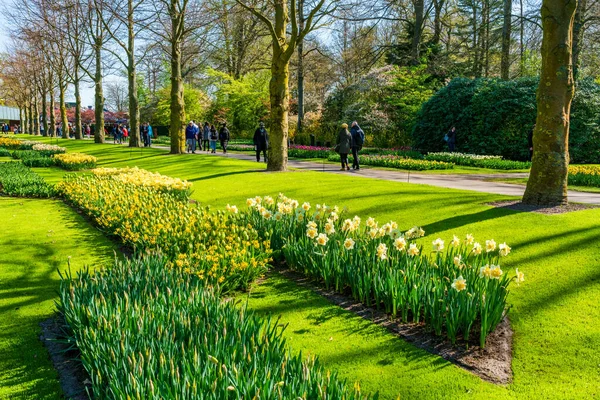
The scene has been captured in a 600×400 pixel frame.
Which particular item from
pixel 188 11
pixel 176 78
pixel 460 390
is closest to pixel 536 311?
pixel 460 390

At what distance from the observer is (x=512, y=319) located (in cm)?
417

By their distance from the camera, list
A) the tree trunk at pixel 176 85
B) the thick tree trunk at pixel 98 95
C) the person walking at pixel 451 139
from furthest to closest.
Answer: the thick tree trunk at pixel 98 95
the person walking at pixel 451 139
the tree trunk at pixel 176 85

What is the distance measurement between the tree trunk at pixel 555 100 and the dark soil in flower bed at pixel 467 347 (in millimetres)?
4015

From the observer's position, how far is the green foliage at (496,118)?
1919 cm

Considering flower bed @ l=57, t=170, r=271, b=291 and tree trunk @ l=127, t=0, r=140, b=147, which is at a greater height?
tree trunk @ l=127, t=0, r=140, b=147

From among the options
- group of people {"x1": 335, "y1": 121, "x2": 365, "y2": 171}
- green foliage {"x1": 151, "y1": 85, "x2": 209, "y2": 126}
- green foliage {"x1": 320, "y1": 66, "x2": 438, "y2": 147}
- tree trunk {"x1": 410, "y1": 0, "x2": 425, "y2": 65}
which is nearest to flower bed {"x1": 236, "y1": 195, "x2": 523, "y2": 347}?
group of people {"x1": 335, "y1": 121, "x2": 365, "y2": 171}

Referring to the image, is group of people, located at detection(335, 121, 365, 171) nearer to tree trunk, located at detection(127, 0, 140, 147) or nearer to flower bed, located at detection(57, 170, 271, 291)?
flower bed, located at detection(57, 170, 271, 291)

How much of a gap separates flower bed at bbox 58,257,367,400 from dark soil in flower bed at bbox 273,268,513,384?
1020mm

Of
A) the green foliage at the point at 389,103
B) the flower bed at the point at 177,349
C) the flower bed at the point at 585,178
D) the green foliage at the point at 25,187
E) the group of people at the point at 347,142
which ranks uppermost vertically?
the green foliage at the point at 389,103

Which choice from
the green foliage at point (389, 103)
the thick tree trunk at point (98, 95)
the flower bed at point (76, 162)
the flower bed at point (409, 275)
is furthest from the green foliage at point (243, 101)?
the flower bed at point (409, 275)

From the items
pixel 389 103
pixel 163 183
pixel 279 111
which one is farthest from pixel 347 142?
pixel 389 103

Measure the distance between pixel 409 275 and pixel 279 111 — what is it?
10.9 m

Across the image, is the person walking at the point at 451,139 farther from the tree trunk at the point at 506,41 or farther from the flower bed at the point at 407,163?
the tree trunk at the point at 506,41

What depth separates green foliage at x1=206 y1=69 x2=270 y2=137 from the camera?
37.0 metres
